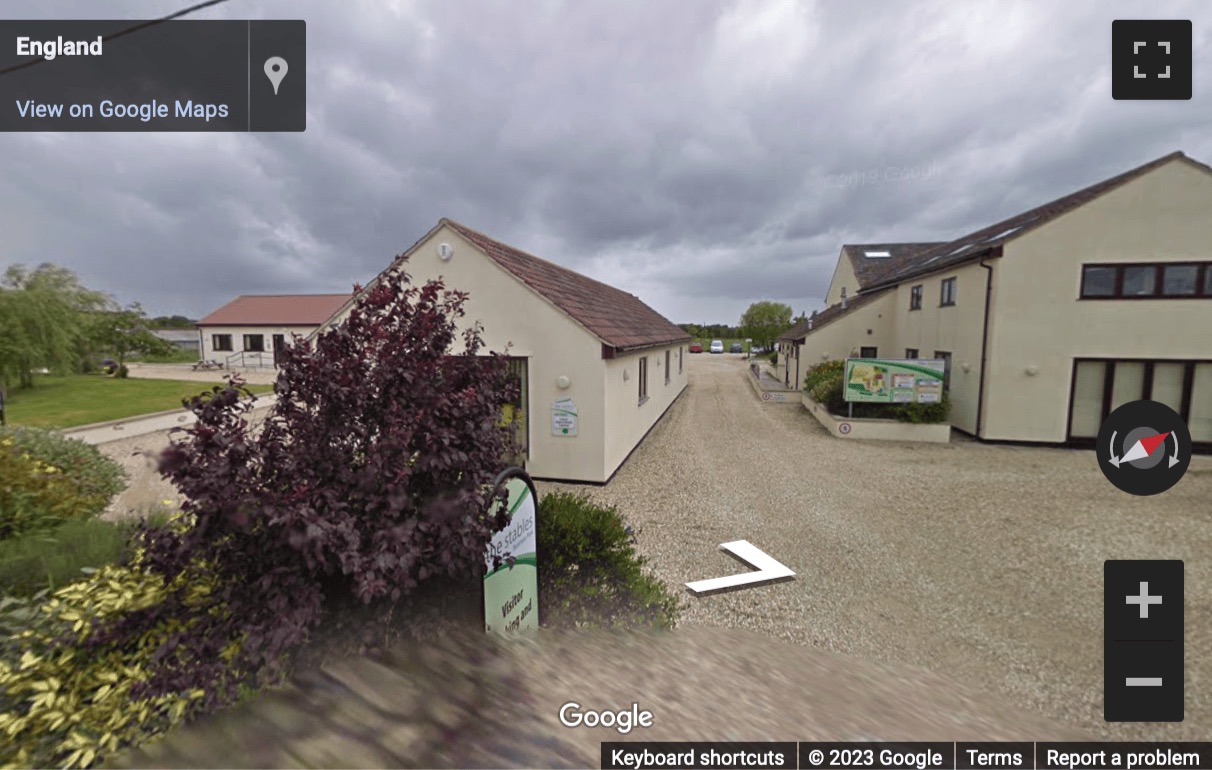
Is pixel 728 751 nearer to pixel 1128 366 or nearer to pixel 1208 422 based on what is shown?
pixel 1128 366

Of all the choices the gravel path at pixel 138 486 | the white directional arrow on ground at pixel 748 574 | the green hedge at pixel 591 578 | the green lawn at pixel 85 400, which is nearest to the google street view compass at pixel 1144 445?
the white directional arrow on ground at pixel 748 574

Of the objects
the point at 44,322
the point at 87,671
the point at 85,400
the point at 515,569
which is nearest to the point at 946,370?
the point at 515,569

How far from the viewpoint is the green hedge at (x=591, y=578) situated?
3.87 meters

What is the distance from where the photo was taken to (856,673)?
145 inches

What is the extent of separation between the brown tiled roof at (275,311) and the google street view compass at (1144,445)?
41.2m

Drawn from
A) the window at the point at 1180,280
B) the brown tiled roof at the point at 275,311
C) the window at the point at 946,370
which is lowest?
the window at the point at 946,370

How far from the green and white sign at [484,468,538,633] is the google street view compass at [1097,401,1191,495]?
493cm

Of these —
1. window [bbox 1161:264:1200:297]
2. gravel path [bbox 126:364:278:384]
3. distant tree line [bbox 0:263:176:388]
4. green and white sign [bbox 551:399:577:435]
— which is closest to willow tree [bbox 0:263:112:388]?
distant tree line [bbox 0:263:176:388]

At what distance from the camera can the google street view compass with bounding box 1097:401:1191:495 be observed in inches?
177

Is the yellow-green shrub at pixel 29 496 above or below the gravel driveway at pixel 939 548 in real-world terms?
above

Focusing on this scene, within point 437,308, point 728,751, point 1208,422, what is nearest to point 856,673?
point 728,751

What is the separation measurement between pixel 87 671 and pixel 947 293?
1835 cm

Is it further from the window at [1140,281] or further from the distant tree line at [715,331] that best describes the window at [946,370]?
the distant tree line at [715,331]

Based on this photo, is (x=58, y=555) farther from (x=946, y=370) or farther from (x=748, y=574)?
(x=946, y=370)
